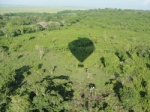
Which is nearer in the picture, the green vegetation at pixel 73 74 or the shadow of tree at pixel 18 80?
the green vegetation at pixel 73 74

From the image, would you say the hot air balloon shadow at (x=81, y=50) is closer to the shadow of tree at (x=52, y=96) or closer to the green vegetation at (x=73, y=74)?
the green vegetation at (x=73, y=74)

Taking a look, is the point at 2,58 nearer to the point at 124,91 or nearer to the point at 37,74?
the point at 37,74

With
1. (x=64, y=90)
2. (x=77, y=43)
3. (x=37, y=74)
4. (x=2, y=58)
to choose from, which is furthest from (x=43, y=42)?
(x=64, y=90)

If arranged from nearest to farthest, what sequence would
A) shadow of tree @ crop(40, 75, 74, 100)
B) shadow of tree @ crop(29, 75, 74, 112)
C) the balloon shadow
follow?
shadow of tree @ crop(29, 75, 74, 112)
shadow of tree @ crop(40, 75, 74, 100)
the balloon shadow

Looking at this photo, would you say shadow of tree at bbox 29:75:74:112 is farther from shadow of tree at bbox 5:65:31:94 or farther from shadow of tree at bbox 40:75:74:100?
shadow of tree at bbox 5:65:31:94

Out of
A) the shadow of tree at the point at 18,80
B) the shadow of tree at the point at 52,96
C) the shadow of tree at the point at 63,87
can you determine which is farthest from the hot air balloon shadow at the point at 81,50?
the shadow of tree at the point at 52,96

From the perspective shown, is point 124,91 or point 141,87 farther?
point 141,87

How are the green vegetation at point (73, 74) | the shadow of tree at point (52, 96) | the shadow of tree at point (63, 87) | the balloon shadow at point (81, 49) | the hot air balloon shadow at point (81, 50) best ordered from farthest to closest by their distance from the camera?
the balloon shadow at point (81, 49) → the hot air balloon shadow at point (81, 50) → the shadow of tree at point (63, 87) → the green vegetation at point (73, 74) → the shadow of tree at point (52, 96)

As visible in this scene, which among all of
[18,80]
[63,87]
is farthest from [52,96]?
[18,80]

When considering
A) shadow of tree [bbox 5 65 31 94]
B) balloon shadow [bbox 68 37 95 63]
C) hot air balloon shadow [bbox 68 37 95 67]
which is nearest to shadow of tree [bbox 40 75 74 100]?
shadow of tree [bbox 5 65 31 94]
